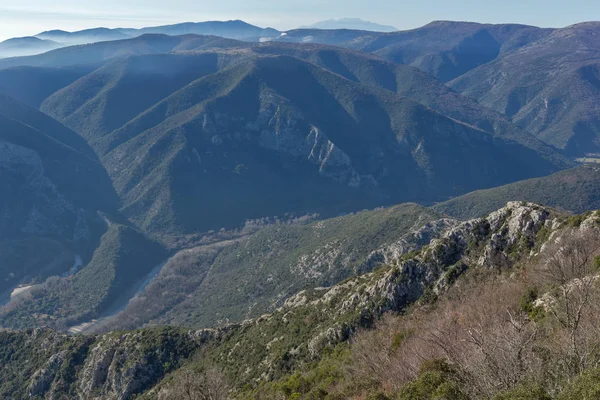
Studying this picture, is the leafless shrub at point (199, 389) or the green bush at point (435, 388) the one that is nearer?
the green bush at point (435, 388)

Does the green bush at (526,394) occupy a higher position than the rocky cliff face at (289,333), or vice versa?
the green bush at (526,394)

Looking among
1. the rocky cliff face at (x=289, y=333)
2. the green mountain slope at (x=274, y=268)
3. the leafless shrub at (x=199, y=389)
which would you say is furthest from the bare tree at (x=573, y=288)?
the green mountain slope at (x=274, y=268)

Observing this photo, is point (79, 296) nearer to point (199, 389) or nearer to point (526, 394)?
point (199, 389)

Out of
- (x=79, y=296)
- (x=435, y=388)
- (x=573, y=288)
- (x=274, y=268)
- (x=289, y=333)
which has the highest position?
(x=573, y=288)

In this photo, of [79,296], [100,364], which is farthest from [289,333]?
[79,296]

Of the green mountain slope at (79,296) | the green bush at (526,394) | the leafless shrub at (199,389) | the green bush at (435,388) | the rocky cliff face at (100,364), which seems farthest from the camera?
the green mountain slope at (79,296)

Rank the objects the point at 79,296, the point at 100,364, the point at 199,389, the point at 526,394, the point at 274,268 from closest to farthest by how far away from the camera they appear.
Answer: the point at 526,394 → the point at 199,389 → the point at 100,364 → the point at 274,268 → the point at 79,296

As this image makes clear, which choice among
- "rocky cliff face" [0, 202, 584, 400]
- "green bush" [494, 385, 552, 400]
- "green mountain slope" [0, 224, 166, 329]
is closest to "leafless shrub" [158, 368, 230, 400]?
"rocky cliff face" [0, 202, 584, 400]

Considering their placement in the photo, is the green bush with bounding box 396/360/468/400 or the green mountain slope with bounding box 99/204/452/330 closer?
the green bush with bounding box 396/360/468/400

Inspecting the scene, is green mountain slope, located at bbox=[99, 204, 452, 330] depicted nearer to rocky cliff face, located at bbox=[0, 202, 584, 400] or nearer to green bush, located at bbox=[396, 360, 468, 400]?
rocky cliff face, located at bbox=[0, 202, 584, 400]

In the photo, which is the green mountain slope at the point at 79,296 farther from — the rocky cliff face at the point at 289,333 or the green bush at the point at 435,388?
the green bush at the point at 435,388

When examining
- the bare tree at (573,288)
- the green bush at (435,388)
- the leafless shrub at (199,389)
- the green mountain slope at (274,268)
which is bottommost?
the green mountain slope at (274,268)
